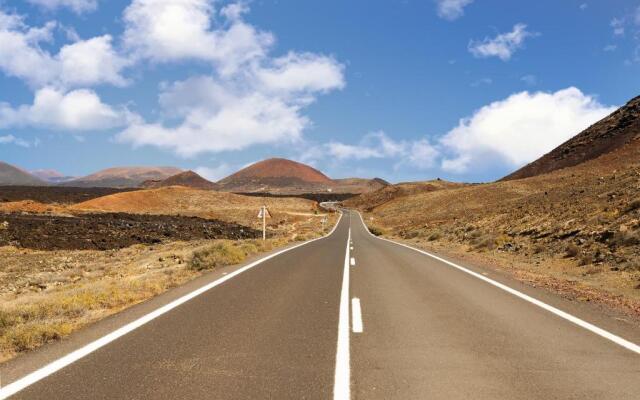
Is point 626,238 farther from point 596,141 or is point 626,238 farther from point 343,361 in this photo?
point 596,141

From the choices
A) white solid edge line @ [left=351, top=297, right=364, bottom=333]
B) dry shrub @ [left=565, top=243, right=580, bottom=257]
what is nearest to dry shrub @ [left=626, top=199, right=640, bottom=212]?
dry shrub @ [left=565, top=243, right=580, bottom=257]

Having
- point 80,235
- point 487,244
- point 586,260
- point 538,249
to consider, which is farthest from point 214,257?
point 80,235

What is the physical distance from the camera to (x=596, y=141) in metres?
81.3

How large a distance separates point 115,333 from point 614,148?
262ft

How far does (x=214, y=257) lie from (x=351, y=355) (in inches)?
429

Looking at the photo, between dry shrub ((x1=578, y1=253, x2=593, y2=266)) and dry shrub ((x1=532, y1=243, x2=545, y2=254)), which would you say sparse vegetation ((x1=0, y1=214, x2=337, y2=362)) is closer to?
dry shrub ((x1=578, y1=253, x2=593, y2=266))

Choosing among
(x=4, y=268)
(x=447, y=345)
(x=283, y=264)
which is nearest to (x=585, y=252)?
(x=283, y=264)

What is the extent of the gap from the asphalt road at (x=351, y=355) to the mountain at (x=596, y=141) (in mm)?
75282

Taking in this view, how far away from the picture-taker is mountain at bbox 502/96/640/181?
74669 millimetres

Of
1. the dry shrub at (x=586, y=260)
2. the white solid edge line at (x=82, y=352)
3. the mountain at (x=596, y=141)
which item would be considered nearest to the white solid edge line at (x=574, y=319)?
the dry shrub at (x=586, y=260)

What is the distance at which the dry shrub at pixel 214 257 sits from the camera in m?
15.2

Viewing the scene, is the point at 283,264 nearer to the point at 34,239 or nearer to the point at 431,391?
the point at 431,391

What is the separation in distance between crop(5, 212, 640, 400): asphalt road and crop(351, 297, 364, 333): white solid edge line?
32 mm

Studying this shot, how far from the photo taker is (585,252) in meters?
17.8
